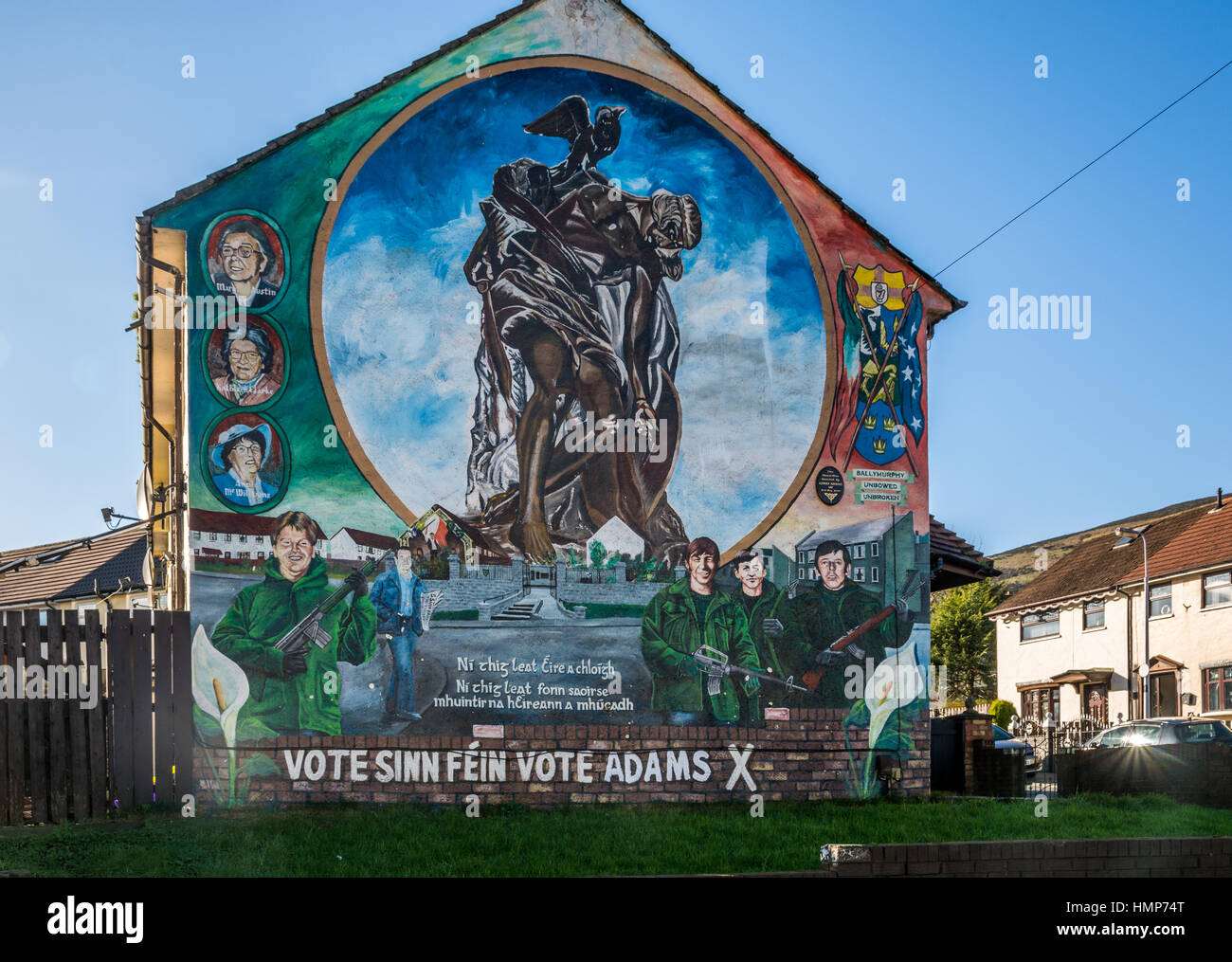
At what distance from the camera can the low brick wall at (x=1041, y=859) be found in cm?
841

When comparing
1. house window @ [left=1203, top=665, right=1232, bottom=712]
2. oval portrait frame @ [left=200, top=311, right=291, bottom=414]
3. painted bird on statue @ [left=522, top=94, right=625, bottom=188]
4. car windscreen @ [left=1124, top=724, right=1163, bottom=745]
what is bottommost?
house window @ [left=1203, top=665, right=1232, bottom=712]

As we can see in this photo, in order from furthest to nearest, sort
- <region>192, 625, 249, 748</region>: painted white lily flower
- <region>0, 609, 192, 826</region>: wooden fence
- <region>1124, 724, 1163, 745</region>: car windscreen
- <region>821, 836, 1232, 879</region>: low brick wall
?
<region>1124, 724, 1163, 745</region>: car windscreen → <region>192, 625, 249, 748</region>: painted white lily flower → <region>0, 609, 192, 826</region>: wooden fence → <region>821, 836, 1232, 879</region>: low brick wall

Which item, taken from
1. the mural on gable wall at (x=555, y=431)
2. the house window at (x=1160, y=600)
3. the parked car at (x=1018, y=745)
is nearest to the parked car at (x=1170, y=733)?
the parked car at (x=1018, y=745)

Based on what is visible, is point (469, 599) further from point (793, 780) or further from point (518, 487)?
point (793, 780)

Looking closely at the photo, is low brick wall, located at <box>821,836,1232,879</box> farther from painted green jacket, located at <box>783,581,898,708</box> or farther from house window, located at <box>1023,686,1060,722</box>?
house window, located at <box>1023,686,1060,722</box>

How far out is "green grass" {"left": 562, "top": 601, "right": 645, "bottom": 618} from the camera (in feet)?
47.1

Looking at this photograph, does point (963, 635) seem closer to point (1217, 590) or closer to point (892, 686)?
point (1217, 590)

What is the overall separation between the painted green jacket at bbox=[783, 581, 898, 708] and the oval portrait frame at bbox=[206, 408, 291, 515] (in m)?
6.25

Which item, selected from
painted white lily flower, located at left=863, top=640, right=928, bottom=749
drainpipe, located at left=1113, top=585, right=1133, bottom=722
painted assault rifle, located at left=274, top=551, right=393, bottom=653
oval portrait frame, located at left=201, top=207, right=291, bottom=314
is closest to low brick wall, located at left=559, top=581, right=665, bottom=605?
painted assault rifle, located at left=274, top=551, right=393, bottom=653

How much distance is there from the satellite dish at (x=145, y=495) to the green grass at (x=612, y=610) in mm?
6679

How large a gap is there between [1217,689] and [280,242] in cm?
3283

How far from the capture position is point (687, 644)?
47.8ft

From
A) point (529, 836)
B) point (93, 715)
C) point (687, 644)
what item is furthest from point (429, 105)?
point (529, 836)
